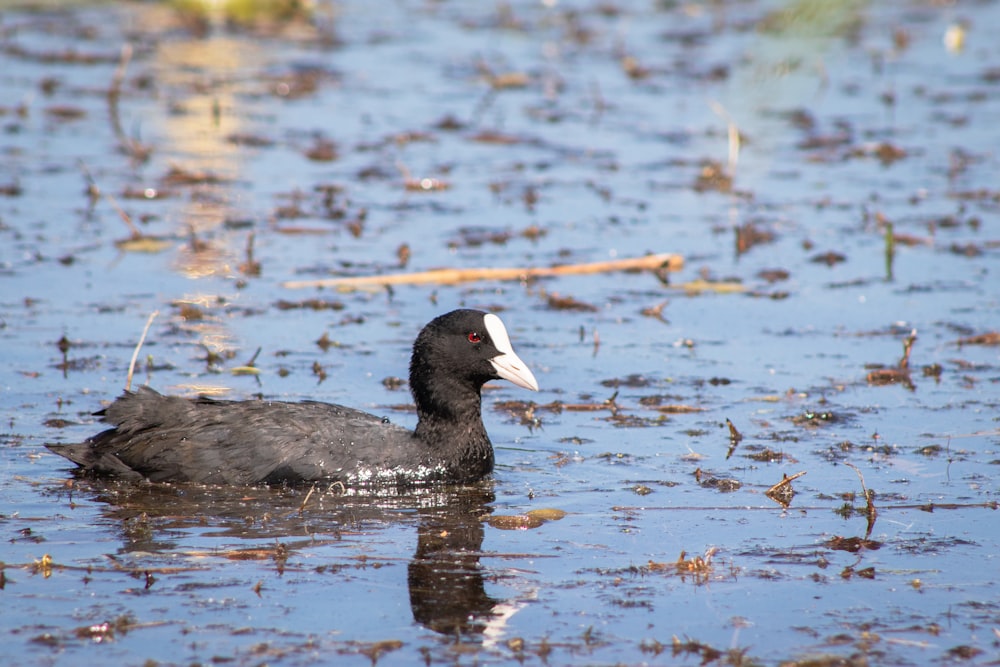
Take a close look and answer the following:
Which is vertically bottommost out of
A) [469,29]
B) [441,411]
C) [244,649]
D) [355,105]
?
[244,649]

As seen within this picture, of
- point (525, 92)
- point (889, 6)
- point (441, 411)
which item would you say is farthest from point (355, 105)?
point (889, 6)

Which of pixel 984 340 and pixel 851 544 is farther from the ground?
pixel 984 340

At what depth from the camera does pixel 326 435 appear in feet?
21.7

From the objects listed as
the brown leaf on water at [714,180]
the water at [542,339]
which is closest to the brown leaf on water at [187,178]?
the water at [542,339]

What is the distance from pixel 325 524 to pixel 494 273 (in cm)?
382

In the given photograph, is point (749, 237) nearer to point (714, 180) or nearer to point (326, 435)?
point (714, 180)

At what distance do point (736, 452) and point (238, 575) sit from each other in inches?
106

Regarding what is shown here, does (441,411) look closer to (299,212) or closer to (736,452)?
(736,452)

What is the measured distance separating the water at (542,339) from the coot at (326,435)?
0.51ft

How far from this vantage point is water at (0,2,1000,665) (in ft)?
16.1

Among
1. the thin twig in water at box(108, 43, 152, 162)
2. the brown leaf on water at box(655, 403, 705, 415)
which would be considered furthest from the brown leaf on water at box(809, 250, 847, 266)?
the thin twig in water at box(108, 43, 152, 162)

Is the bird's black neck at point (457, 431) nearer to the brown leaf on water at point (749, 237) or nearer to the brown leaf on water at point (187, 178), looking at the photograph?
the brown leaf on water at point (749, 237)

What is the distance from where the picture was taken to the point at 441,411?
686 centimetres

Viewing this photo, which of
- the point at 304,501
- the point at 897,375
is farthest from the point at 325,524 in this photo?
the point at 897,375
